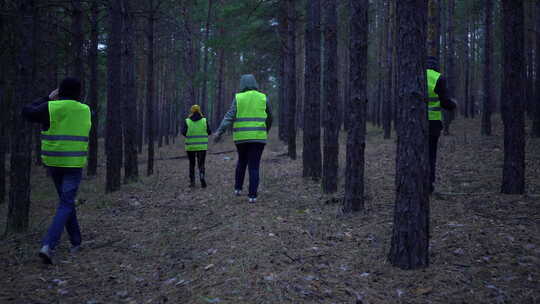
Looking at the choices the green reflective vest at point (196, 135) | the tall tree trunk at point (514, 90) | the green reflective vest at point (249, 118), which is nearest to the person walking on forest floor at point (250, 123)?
the green reflective vest at point (249, 118)

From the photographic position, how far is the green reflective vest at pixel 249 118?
7223mm

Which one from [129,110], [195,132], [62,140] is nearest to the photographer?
[62,140]

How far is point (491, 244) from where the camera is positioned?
14.5 ft

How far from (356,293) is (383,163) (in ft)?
29.5

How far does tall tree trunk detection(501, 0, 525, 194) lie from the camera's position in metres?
6.45

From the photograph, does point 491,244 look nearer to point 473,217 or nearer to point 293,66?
point 473,217

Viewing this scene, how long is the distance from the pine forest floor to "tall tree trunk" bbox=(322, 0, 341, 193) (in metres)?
0.47

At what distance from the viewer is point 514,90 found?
258 inches

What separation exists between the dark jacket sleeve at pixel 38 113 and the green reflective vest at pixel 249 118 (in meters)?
3.25

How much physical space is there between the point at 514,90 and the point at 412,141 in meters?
3.98

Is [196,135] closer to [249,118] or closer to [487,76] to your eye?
[249,118]

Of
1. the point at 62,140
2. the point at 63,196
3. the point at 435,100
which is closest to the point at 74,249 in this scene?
the point at 63,196

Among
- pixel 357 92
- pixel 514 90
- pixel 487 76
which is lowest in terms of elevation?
pixel 357 92

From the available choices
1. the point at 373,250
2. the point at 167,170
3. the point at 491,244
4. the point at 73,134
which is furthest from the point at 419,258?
the point at 167,170
